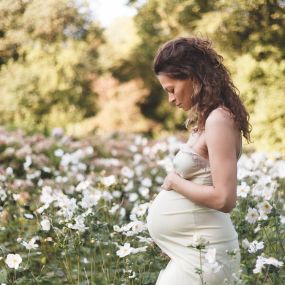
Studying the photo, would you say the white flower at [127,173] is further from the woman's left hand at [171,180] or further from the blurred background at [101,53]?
the blurred background at [101,53]

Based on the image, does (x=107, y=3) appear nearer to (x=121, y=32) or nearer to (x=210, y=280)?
(x=121, y=32)

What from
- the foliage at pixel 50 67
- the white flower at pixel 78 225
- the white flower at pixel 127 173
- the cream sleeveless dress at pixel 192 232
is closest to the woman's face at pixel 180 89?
the cream sleeveless dress at pixel 192 232

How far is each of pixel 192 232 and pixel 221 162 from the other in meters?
0.32

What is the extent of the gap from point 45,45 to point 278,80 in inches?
304

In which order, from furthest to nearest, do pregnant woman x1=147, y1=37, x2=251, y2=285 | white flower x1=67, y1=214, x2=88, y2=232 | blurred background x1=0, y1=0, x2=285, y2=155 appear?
blurred background x1=0, y1=0, x2=285, y2=155 < white flower x1=67, y1=214, x2=88, y2=232 < pregnant woman x1=147, y1=37, x2=251, y2=285

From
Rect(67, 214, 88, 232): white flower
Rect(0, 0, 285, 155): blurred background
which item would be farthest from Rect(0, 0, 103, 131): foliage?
Rect(67, 214, 88, 232): white flower

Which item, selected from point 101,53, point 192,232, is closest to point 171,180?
point 192,232

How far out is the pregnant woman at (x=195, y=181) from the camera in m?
1.81

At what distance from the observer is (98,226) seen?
258 cm

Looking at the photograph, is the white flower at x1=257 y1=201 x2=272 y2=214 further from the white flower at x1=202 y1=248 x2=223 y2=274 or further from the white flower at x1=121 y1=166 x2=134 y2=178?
the white flower at x1=121 y1=166 x2=134 y2=178

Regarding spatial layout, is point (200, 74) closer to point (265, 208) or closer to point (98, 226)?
point (265, 208)

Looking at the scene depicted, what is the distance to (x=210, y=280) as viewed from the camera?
1.83 metres

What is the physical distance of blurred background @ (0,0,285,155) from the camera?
9242mm

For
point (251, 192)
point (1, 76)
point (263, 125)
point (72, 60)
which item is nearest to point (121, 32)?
point (72, 60)
